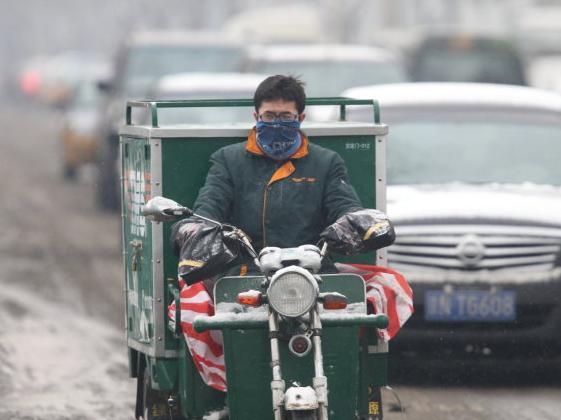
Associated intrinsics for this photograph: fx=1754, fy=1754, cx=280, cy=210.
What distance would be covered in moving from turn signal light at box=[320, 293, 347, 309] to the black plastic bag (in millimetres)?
395

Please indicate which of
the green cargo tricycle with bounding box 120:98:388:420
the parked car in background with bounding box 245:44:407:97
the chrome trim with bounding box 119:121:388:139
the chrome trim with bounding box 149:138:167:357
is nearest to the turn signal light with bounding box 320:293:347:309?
the green cargo tricycle with bounding box 120:98:388:420

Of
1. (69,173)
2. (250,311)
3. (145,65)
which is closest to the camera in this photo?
(250,311)

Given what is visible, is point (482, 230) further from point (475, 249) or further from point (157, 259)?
point (157, 259)

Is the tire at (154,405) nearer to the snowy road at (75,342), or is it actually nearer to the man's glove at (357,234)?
the snowy road at (75,342)

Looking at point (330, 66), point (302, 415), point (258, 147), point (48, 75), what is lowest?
point (302, 415)

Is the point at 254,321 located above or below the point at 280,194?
→ below

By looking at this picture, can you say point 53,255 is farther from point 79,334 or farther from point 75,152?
point 75,152

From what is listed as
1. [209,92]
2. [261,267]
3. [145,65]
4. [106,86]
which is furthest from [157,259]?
[145,65]

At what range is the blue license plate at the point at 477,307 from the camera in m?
9.43

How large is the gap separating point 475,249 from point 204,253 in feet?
11.2

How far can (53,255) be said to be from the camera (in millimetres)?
16375

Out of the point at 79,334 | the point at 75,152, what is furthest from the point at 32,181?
the point at 79,334

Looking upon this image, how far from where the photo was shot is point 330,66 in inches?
751

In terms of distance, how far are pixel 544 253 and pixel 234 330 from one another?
367 cm
